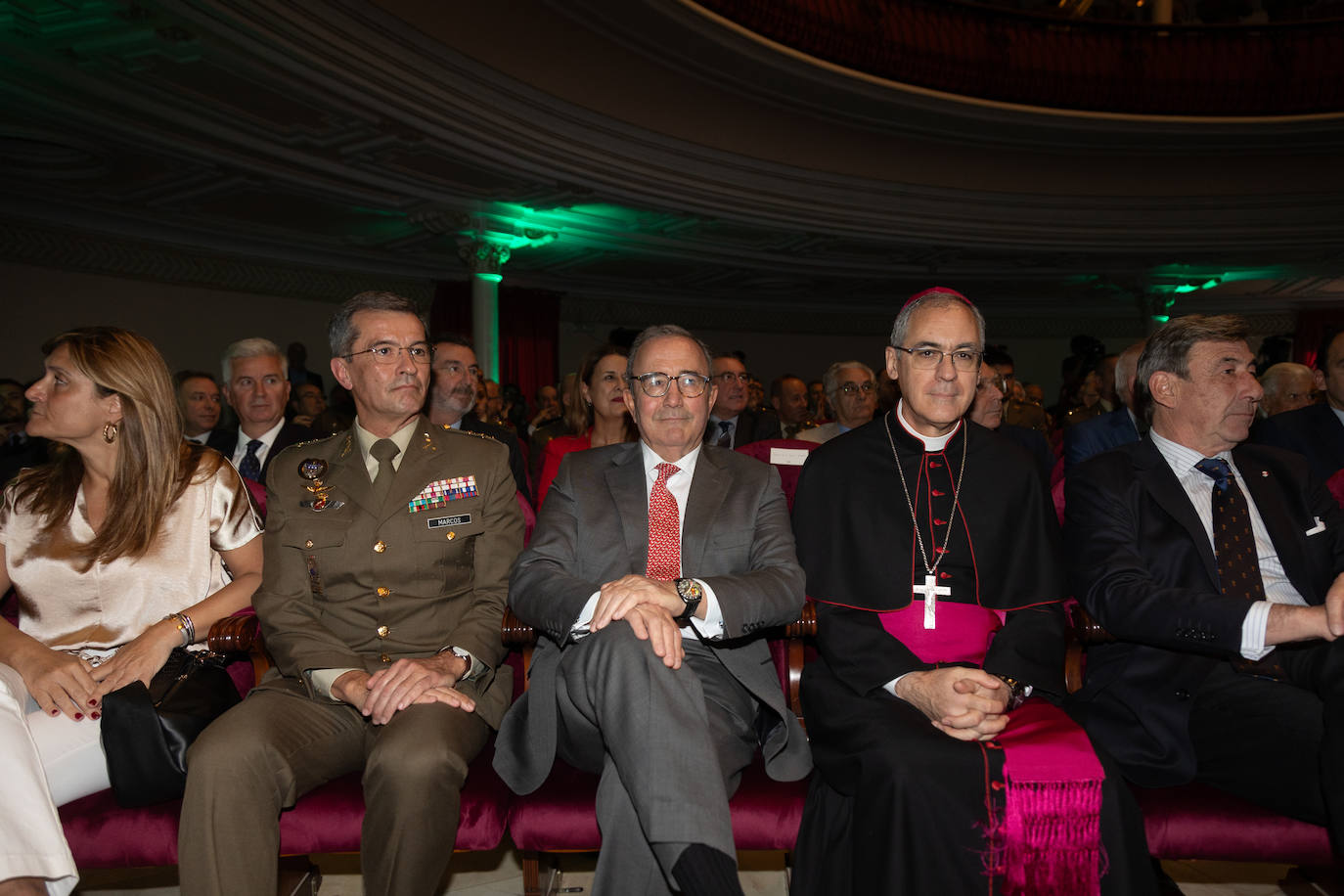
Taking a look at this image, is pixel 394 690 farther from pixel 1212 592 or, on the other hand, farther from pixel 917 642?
pixel 1212 592

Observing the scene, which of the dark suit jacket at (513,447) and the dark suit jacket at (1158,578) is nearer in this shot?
the dark suit jacket at (1158,578)

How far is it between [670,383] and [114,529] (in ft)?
4.84

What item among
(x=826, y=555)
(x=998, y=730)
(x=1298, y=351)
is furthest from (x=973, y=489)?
(x=1298, y=351)

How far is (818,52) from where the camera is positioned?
9.08 m

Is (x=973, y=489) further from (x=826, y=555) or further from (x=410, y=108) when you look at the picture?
(x=410, y=108)

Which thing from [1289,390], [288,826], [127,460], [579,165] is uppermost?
[579,165]

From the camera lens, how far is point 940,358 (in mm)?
2250

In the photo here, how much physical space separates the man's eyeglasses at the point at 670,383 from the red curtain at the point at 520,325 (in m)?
10.1

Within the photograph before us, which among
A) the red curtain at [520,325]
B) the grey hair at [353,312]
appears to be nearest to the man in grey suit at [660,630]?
the grey hair at [353,312]

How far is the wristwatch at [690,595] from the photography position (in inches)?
78.2

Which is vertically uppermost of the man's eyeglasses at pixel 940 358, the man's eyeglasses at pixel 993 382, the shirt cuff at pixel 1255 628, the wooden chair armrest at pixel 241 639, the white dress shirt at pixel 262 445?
the man's eyeglasses at pixel 993 382

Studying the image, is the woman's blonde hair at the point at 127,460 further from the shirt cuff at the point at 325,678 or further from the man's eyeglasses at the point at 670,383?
the man's eyeglasses at the point at 670,383

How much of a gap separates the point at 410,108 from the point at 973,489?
5832 millimetres

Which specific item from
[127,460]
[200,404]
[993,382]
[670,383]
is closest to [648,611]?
[670,383]
